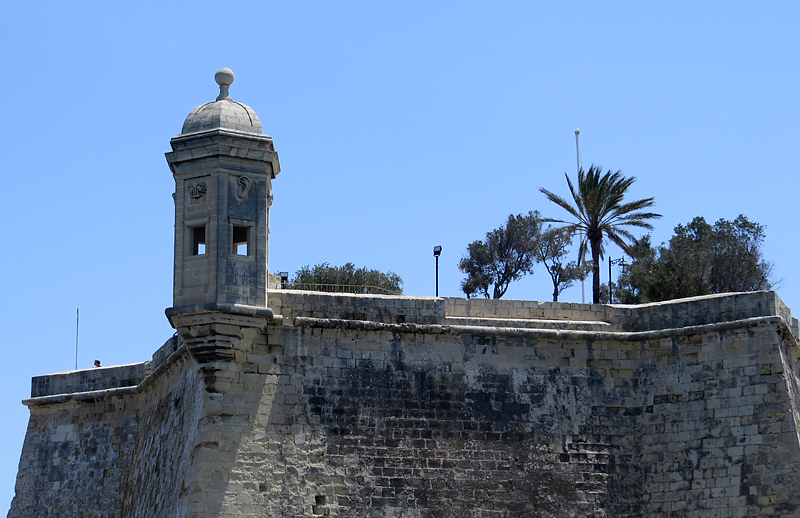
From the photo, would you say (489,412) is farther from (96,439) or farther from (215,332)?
(96,439)

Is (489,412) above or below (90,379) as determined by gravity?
below

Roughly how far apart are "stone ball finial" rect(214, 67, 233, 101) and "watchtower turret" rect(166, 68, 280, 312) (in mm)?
524

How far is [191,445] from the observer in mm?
19281

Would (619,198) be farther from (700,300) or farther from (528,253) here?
(700,300)

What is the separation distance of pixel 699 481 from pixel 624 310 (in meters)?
3.21

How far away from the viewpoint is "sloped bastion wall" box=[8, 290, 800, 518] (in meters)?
18.8

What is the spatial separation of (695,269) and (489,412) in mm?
16111

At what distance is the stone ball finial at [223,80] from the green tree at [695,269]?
1660 cm

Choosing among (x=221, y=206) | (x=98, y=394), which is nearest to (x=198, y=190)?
(x=221, y=206)

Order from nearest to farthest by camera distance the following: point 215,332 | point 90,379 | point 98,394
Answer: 1. point 215,332
2. point 98,394
3. point 90,379

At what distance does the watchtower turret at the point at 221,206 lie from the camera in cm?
1894

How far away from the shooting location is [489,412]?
19922mm

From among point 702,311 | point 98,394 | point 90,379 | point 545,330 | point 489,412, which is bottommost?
point 489,412

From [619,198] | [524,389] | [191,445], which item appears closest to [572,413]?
[524,389]
